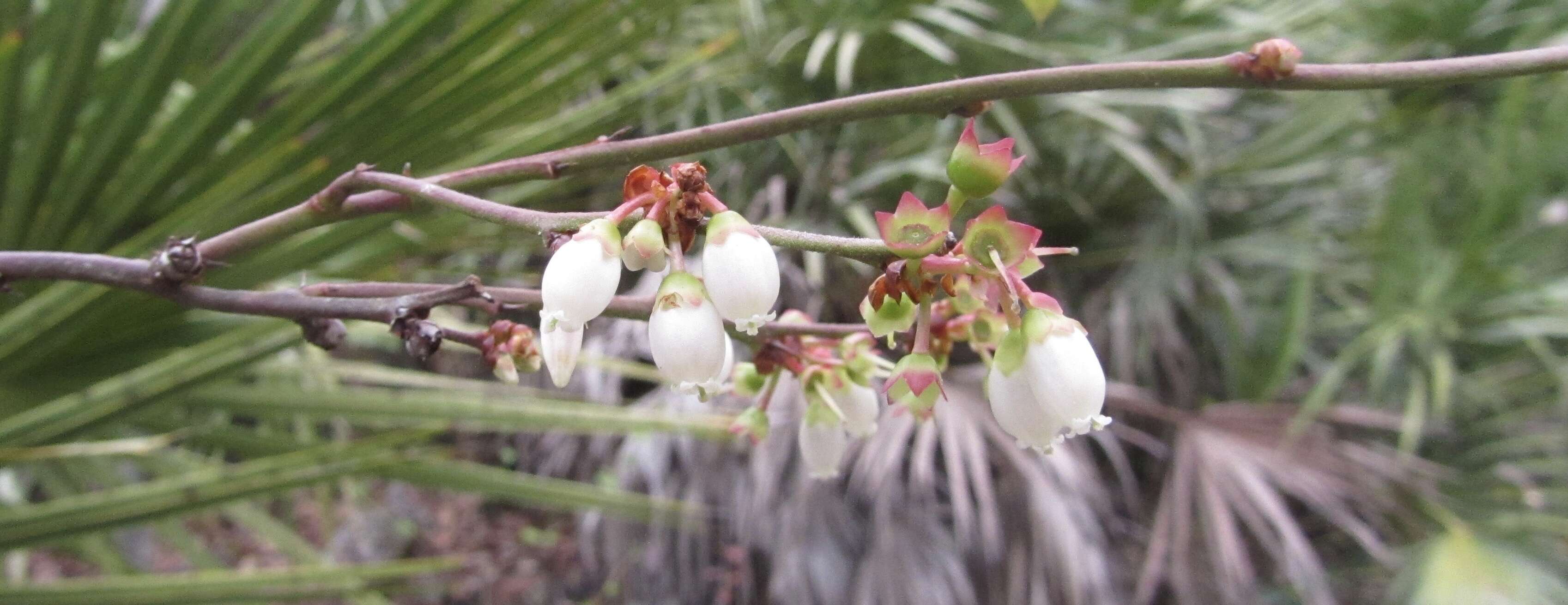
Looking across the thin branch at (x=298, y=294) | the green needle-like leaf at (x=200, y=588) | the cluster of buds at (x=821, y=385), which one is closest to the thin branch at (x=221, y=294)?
the thin branch at (x=298, y=294)

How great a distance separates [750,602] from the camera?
1.41 metres

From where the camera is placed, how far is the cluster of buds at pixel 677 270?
0.66 ft

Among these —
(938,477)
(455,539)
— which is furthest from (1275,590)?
(455,539)

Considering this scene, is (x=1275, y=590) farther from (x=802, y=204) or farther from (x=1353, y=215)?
(x=802, y=204)

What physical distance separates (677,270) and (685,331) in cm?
2

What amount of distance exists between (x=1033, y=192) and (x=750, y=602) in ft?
2.96

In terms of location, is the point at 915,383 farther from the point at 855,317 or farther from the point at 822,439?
the point at 855,317

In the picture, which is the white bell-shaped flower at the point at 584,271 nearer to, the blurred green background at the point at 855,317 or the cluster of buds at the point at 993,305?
the cluster of buds at the point at 993,305

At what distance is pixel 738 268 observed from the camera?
0.67ft

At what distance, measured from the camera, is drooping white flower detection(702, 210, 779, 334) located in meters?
0.21

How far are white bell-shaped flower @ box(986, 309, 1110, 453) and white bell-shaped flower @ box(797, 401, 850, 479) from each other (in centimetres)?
8

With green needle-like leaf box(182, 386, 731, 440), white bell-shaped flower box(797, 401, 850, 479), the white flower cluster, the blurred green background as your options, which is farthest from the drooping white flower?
green needle-like leaf box(182, 386, 731, 440)

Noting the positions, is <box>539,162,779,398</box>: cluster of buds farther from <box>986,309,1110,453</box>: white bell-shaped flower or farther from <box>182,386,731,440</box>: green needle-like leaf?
<box>182,386,731,440</box>: green needle-like leaf

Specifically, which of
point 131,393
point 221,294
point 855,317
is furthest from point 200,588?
point 855,317
